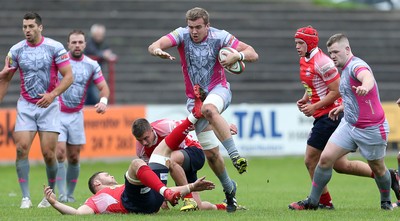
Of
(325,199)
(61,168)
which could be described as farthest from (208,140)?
(61,168)

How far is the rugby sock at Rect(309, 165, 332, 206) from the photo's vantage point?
11.5 meters

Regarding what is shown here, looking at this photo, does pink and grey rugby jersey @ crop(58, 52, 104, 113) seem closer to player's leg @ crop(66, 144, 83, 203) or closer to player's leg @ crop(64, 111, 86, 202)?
player's leg @ crop(64, 111, 86, 202)

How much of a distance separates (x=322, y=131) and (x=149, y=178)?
2720mm

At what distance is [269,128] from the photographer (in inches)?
914

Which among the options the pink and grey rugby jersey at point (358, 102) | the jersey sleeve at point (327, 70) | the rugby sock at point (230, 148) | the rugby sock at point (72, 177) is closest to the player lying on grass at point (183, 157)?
the rugby sock at point (230, 148)

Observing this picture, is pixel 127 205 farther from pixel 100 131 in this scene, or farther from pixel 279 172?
pixel 100 131

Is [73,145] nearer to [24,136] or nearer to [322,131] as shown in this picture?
[24,136]

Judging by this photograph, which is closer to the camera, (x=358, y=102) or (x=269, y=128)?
(x=358, y=102)

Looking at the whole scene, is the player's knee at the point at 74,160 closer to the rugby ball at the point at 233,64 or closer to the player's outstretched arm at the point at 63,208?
the player's outstretched arm at the point at 63,208

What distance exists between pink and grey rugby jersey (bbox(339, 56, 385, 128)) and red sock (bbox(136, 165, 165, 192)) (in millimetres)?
2463

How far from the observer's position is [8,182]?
18.1 metres

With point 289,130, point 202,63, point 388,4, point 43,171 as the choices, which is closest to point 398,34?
point 388,4

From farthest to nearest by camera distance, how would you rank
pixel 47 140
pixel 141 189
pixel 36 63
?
1. pixel 47 140
2. pixel 36 63
3. pixel 141 189

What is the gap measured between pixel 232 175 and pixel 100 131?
12.7 ft
